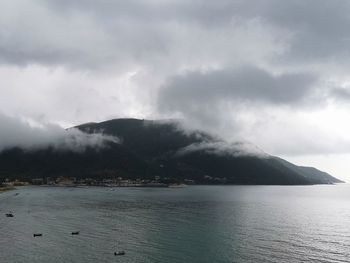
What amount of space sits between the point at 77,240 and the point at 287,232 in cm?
7413

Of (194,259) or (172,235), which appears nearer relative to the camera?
(194,259)

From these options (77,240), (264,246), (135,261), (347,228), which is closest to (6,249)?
(77,240)

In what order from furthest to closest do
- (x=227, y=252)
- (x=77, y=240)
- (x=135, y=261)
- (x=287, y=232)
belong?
(x=287, y=232) < (x=77, y=240) < (x=227, y=252) < (x=135, y=261)

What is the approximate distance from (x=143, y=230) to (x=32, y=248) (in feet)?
149

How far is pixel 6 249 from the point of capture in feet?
397

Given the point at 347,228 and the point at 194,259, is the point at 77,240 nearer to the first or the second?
the point at 194,259

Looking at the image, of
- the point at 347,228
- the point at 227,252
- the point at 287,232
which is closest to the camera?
the point at 227,252

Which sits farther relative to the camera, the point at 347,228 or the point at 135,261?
the point at 347,228

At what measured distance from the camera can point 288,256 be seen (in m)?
115

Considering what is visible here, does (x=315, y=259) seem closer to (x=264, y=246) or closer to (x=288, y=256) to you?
(x=288, y=256)

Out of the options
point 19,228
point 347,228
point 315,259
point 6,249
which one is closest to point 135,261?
point 6,249

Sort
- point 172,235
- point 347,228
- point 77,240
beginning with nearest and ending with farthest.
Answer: point 77,240
point 172,235
point 347,228

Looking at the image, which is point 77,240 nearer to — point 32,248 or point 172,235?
point 32,248

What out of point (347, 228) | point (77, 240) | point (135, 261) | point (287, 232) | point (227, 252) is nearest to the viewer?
point (135, 261)
